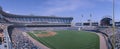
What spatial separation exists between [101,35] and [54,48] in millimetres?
9546

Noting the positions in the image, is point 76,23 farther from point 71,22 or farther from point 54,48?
point 54,48

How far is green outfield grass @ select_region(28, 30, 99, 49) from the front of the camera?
2984 cm

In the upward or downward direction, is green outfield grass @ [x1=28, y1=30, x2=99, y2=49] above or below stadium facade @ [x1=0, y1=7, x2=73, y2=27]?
below

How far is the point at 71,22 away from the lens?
56094mm

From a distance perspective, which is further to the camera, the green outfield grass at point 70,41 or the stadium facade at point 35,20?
the stadium facade at point 35,20

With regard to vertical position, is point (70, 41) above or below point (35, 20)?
below

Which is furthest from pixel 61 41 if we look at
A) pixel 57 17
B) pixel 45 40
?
pixel 57 17

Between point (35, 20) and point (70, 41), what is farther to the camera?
point (35, 20)

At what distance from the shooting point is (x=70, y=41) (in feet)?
106

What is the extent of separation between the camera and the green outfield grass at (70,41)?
29.8 m

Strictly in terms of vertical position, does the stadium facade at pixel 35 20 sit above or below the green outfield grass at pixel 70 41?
above

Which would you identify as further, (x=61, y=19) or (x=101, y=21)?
(x=61, y=19)

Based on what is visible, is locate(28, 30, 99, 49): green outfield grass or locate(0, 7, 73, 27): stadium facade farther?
locate(0, 7, 73, 27): stadium facade

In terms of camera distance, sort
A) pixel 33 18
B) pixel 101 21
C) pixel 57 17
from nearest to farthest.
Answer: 1. pixel 101 21
2. pixel 33 18
3. pixel 57 17
